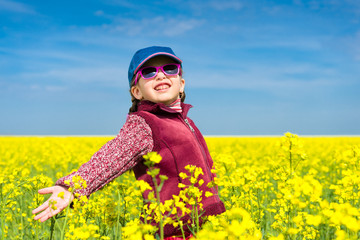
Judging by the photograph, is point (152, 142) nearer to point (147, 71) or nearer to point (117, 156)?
point (117, 156)

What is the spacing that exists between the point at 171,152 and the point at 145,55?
0.81 metres

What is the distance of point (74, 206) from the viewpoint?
6.95 feet

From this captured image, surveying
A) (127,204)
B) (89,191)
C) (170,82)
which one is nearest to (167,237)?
(127,204)

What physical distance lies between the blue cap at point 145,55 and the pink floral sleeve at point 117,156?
1.58 ft

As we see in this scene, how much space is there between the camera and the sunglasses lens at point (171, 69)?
9.06ft

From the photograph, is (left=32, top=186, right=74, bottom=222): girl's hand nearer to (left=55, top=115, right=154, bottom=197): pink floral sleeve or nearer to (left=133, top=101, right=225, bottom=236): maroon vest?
(left=55, top=115, right=154, bottom=197): pink floral sleeve

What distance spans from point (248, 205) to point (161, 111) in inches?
36.4

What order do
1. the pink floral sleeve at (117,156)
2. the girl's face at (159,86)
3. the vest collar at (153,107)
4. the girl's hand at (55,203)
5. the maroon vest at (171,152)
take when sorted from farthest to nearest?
the girl's face at (159,86) → the vest collar at (153,107) → the maroon vest at (171,152) → the pink floral sleeve at (117,156) → the girl's hand at (55,203)

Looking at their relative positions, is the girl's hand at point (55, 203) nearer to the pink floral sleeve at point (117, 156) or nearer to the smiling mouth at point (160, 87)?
the pink floral sleeve at point (117, 156)

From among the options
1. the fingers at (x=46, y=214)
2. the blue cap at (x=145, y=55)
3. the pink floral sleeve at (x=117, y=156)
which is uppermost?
the blue cap at (x=145, y=55)

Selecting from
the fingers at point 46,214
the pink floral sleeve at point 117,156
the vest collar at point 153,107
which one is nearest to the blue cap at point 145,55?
the vest collar at point 153,107

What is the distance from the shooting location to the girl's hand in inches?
80.8

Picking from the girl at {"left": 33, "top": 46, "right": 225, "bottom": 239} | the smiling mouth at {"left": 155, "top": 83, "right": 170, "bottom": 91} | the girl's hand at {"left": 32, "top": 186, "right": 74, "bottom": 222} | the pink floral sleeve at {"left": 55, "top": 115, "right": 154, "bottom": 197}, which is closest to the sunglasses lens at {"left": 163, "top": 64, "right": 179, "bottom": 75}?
the girl at {"left": 33, "top": 46, "right": 225, "bottom": 239}

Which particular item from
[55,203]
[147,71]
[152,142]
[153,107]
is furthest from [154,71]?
[55,203]
